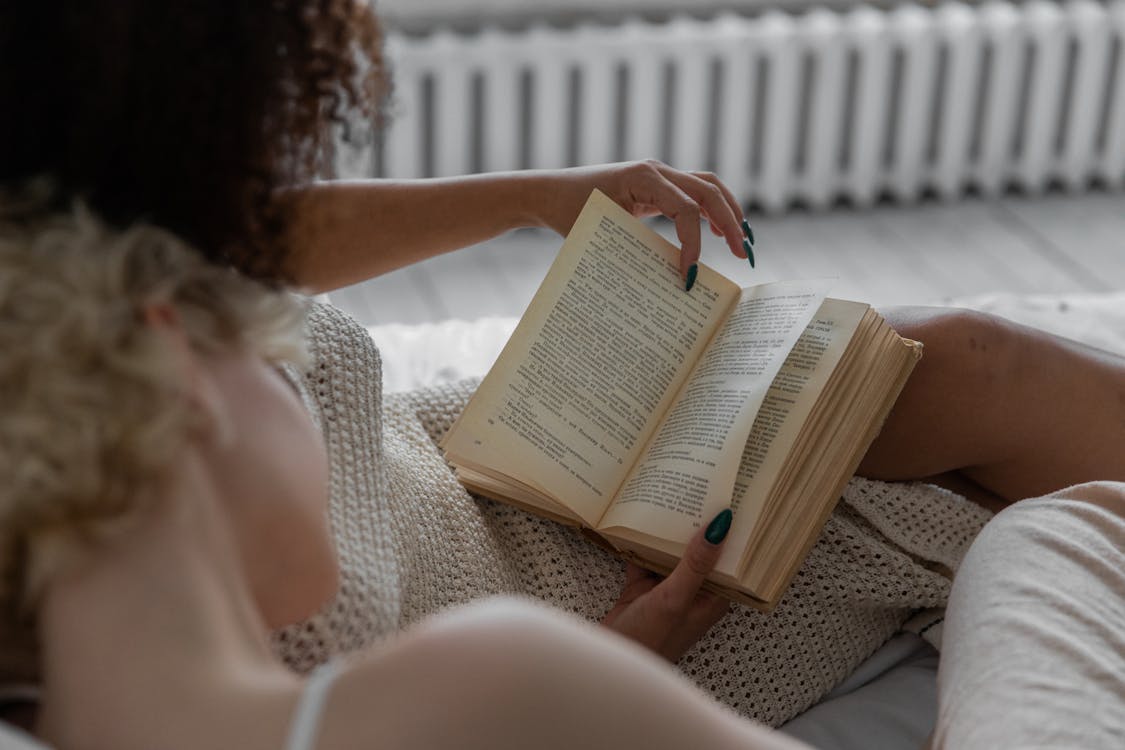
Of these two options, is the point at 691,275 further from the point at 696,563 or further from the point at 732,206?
the point at 696,563

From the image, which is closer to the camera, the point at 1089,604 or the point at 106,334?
the point at 106,334

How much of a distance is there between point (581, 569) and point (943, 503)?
13.7 inches

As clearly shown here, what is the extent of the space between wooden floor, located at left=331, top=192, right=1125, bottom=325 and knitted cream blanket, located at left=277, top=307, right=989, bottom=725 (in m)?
1.62

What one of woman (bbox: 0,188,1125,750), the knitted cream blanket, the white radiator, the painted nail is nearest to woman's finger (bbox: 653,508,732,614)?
the knitted cream blanket

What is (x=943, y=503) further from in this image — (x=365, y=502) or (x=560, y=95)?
(x=560, y=95)

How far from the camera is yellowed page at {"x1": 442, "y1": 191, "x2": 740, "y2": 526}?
1021 mm

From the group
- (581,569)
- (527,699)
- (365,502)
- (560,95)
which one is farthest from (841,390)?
(560,95)

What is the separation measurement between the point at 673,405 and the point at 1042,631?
0.34 m

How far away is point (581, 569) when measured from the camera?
1074 millimetres

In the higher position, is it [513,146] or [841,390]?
[841,390]

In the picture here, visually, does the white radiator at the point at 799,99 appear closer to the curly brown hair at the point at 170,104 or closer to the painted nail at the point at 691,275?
the painted nail at the point at 691,275

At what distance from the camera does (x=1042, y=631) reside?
827 mm

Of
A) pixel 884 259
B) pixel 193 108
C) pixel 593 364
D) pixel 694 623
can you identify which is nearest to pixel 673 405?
pixel 593 364

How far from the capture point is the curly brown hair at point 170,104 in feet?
1.92
